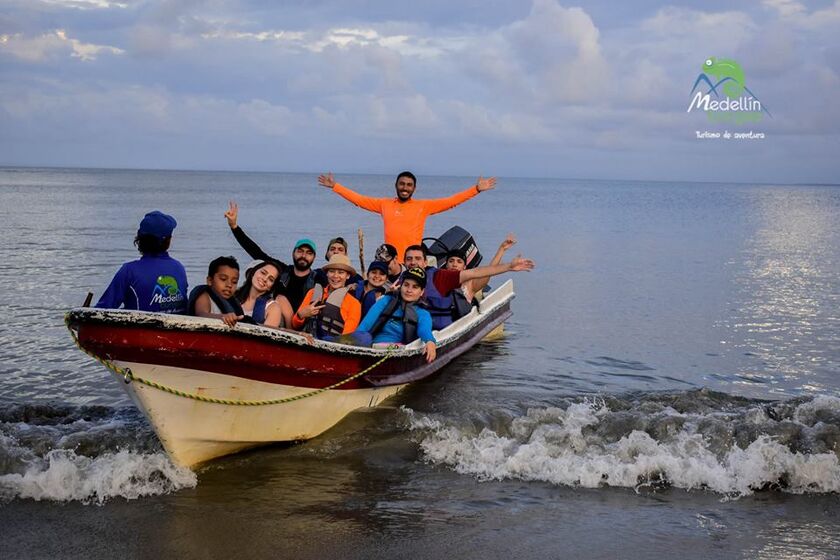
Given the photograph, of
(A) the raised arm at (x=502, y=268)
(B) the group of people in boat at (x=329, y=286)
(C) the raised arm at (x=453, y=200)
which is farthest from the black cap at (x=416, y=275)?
(C) the raised arm at (x=453, y=200)

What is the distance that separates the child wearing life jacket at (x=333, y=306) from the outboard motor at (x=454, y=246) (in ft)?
11.6

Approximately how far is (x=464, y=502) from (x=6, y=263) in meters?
17.5

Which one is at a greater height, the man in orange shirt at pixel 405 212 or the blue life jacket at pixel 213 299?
the man in orange shirt at pixel 405 212

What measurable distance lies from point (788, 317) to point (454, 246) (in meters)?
A: 7.71

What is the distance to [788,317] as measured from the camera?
1667cm

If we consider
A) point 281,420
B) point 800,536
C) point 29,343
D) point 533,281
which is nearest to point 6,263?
point 29,343

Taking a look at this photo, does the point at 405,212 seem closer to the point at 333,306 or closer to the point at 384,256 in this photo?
the point at 384,256

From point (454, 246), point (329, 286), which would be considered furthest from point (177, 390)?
point (454, 246)

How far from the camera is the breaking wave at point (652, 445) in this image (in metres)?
7.29

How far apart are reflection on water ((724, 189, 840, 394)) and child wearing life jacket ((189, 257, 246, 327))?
282 inches

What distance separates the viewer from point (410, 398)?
33.1 feet

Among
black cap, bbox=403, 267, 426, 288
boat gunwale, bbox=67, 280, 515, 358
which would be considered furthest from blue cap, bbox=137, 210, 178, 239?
black cap, bbox=403, 267, 426, 288

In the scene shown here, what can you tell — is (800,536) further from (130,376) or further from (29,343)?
(29,343)

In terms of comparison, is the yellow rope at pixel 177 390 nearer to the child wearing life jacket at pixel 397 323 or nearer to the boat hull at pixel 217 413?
the boat hull at pixel 217 413
